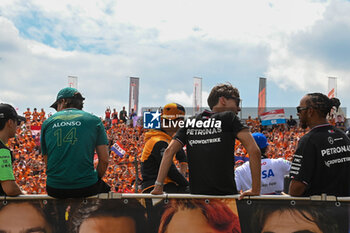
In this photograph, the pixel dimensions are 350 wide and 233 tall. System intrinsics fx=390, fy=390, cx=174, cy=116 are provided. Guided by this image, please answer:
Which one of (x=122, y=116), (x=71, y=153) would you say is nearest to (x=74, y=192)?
(x=71, y=153)

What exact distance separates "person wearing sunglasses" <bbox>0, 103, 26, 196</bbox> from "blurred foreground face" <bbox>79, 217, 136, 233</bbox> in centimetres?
66

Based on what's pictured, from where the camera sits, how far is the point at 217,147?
3.17 meters

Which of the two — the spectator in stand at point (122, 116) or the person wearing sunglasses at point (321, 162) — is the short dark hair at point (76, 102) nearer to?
the person wearing sunglasses at point (321, 162)

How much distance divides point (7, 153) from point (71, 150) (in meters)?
0.57

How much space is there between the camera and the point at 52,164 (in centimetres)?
333

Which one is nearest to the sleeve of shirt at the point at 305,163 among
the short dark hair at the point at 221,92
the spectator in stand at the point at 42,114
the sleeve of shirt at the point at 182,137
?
the short dark hair at the point at 221,92

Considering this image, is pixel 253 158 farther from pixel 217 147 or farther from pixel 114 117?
pixel 114 117

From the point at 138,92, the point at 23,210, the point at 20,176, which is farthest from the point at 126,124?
the point at 23,210

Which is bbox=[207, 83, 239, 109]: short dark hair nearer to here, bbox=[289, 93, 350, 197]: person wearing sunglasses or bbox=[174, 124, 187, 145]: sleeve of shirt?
bbox=[174, 124, 187, 145]: sleeve of shirt

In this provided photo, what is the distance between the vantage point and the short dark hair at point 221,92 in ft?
11.0

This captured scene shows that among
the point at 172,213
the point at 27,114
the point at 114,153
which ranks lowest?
the point at 114,153

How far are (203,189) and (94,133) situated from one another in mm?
1044

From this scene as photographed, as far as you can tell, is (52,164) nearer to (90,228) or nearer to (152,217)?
(90,228)

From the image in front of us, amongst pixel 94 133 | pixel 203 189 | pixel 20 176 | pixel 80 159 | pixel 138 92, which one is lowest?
pixel 20 176
